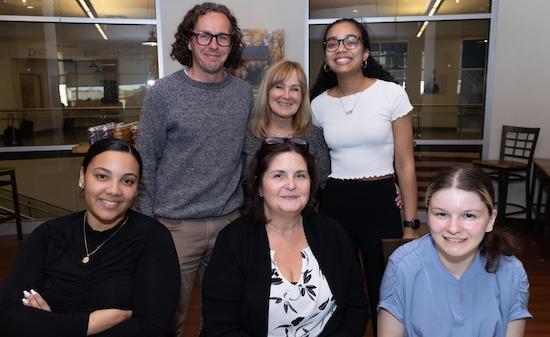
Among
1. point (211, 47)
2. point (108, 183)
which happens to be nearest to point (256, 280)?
point (108, 183)

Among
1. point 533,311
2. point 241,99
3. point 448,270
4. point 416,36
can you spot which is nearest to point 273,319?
point 448,270

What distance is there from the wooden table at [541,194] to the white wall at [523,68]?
62 centimetres

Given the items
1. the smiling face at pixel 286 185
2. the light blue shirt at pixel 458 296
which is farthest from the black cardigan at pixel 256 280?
the light blue shirt at pixel 458 296

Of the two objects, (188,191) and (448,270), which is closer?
(448,270)

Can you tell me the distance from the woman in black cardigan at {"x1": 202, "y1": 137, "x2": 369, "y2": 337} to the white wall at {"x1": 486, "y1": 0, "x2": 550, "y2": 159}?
4.30m

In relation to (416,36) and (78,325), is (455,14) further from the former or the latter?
(78,325)

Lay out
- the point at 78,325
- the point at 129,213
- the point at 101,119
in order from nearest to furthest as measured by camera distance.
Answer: the point at 78,325, the point at 129,213, the point at 101,119

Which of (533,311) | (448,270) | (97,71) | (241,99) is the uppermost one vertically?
(97,71)

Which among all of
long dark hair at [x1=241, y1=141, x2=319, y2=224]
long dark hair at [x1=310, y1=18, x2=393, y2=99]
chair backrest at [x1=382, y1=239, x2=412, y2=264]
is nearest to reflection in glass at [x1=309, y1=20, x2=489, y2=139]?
long dark hair at [x1=310, y1=18, x2=393, y2=99]

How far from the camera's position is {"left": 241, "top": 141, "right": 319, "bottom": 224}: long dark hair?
1659 millimetres

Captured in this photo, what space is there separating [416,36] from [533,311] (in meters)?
3.32

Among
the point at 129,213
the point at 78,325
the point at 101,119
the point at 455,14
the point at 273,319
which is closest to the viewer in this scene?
the point at 78,325

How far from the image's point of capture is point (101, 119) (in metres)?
5.67

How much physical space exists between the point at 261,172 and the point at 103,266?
64 cm
